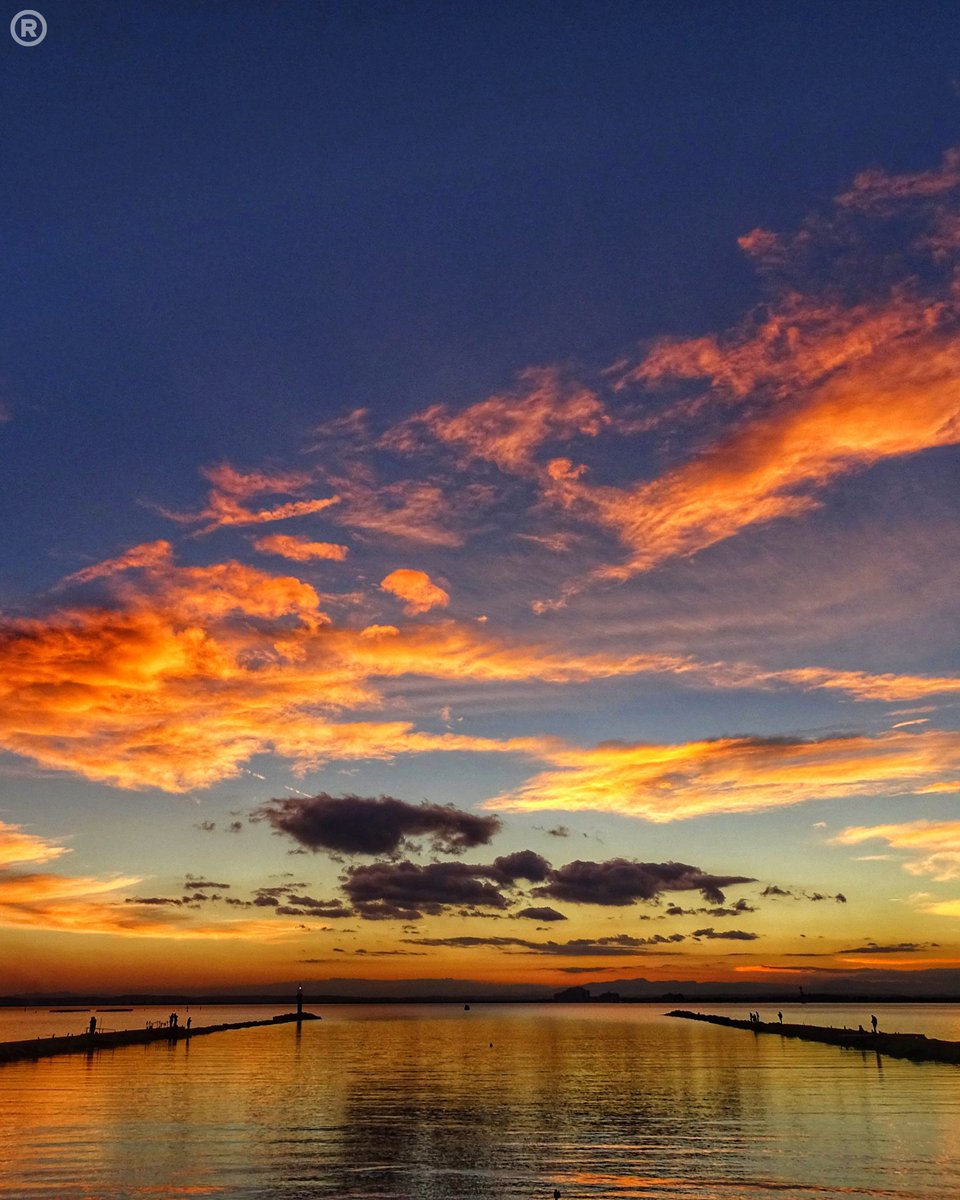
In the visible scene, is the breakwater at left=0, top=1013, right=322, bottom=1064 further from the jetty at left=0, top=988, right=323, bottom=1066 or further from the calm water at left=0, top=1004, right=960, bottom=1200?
the calm water at left=0, top=1004, right=960, bottom=1200

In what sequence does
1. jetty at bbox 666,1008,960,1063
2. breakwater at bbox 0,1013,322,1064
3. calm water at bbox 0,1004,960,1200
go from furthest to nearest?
breakwater at bbox 0,1013,322,1064, jetty at bbox 666,1008,960,1063, calm water at bbox 0,1004,960,1200

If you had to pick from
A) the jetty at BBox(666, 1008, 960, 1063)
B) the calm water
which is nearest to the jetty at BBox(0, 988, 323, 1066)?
the calm water

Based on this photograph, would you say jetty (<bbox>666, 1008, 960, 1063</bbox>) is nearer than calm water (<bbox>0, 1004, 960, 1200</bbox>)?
No

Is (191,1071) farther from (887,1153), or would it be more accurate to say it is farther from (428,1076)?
(887,1153)

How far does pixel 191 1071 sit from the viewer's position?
9869 cm

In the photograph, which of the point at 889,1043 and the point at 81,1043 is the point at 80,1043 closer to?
the point at 81,1043

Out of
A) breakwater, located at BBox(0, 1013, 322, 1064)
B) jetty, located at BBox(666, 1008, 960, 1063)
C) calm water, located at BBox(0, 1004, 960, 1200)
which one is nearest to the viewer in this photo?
calm water, located at BBox(0, 1004, 960, 1200)

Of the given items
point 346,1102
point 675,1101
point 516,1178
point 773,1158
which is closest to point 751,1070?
point 675,1101

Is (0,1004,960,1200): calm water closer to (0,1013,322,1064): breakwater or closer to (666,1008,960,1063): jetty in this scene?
(666,1008,960,1063): jetty

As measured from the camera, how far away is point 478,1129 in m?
60.6

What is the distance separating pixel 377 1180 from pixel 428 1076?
5718 cm

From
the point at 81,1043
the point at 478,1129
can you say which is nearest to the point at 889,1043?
the point at 478,1129

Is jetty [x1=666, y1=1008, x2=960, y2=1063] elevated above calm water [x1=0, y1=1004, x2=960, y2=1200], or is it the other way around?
calm water [x1=0, y1=1004, x2=960, y2=1200]

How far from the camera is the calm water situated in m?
43.7
